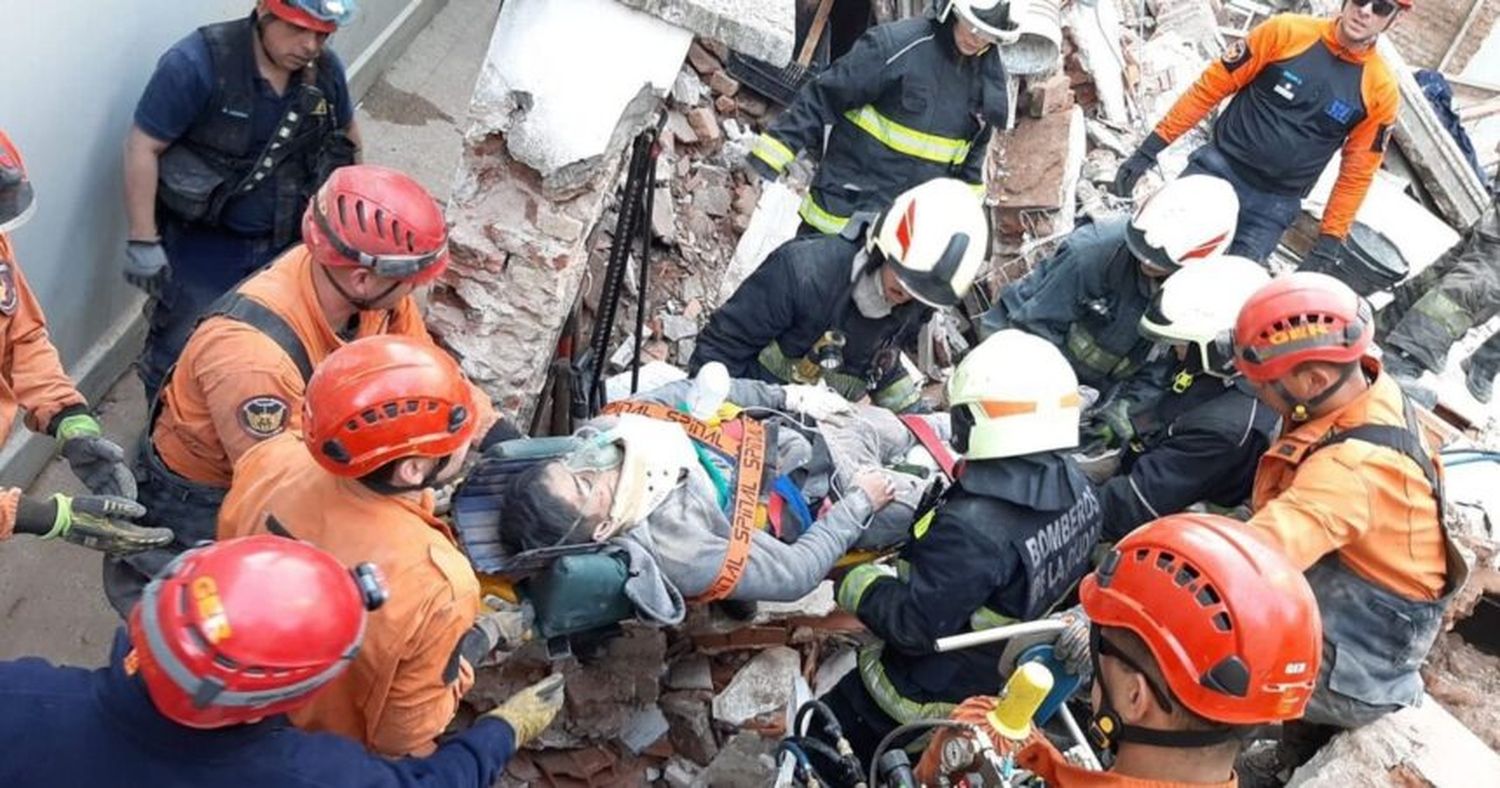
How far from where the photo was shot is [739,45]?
435 centimetres

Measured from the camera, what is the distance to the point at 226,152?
409 centimetres

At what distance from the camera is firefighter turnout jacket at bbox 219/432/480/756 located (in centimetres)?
250

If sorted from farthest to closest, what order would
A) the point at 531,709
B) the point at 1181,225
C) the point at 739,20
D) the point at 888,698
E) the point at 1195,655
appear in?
the point at 1181,225 → the point at 739,20 → the point at 888,698 → the point at 531,709 → the point at 1195,655

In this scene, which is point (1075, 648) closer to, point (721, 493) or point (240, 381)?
point (721, 493)

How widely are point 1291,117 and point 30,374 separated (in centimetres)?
582

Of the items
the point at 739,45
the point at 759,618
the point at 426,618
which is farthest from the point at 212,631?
the point at 739,45

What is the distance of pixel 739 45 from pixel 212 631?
3063 millimetres

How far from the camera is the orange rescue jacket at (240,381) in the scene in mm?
3008

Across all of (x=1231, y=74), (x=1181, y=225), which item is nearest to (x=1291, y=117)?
(x=1231, y=74)

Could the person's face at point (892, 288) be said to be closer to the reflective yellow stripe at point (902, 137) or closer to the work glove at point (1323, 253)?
the reflective yellow stripe at point (902, 137)

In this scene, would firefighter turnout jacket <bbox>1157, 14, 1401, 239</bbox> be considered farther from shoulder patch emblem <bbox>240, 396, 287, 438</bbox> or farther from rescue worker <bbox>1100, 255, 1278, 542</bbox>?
shoulder patch emblem <bbox>240, 396, 287, 438</bbox>

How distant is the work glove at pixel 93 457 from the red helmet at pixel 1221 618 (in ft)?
8.82

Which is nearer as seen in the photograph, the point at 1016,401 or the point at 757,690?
the point at 1016,401

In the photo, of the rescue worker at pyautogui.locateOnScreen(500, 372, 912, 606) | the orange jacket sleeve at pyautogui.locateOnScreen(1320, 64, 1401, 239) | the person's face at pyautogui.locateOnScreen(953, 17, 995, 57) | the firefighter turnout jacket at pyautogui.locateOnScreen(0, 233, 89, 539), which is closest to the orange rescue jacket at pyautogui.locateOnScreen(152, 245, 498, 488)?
the firefighter turnout jacket at pyautogui.locateOnScreen(0, 233, 89, 539)
